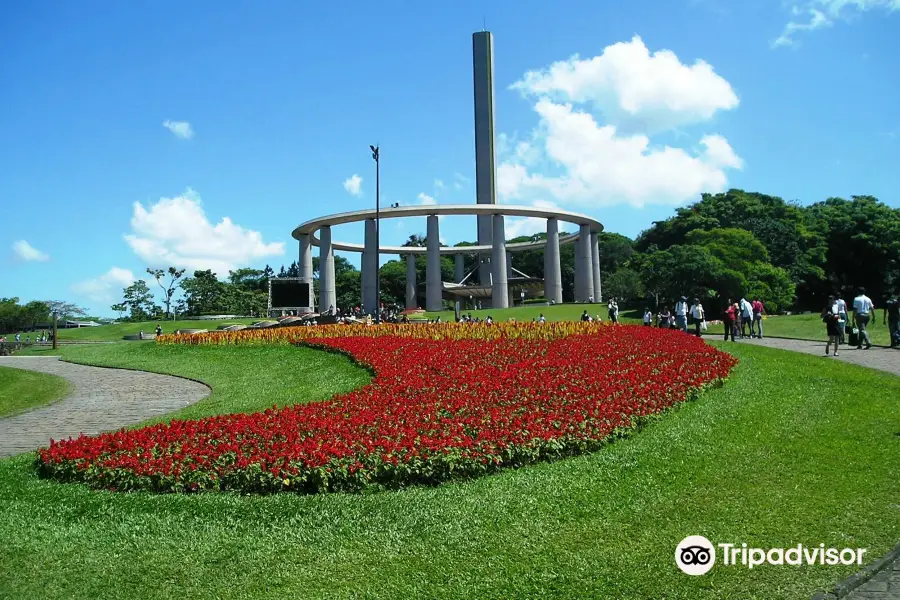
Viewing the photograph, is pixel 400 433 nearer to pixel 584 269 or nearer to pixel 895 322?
pixel 895 322

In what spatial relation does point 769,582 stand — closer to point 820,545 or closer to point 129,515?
point 820,545

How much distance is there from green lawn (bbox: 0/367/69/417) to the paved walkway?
1.02ft

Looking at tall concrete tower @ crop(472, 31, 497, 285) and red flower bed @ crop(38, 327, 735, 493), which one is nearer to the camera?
red flower bed @ crop(38, 327, 735, 493)

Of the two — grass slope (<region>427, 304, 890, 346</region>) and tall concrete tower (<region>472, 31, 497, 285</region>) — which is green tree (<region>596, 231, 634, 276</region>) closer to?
tall concrete tower (<region>472, 31, 497, 285</region>)

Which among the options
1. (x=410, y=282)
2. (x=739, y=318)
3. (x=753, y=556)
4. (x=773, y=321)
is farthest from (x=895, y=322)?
(x=410, y=282)

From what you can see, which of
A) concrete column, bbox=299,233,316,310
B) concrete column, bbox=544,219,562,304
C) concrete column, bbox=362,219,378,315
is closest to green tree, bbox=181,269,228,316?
concrete column, bbox=299,233,316,310

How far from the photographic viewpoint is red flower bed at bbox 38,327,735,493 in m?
6.00

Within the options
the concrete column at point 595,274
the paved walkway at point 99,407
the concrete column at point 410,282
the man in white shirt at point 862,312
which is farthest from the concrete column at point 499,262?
the paved walkway at point 99,407

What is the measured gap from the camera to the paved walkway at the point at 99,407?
31.0ft

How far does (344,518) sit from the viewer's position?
5.08m

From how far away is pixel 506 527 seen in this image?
4.83m

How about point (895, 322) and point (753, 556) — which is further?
point (895, 322)

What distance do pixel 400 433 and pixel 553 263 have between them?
4903 cm

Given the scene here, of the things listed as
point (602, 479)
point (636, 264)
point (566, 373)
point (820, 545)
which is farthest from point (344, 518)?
point (636, 264)
